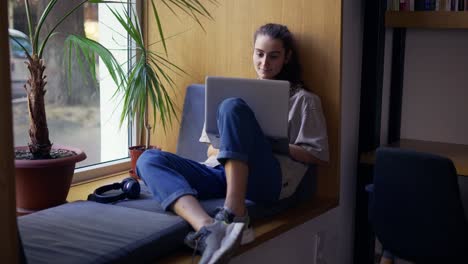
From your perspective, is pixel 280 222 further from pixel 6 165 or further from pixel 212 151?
pixel 6 165

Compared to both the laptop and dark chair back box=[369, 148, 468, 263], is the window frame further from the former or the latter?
dark chair back box=[369, 148, 468, 263]

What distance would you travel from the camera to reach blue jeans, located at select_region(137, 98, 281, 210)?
2.25 metres

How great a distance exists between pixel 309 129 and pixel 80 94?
113 centimetres

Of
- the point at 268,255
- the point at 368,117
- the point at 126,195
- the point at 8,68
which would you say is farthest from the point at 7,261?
the point at 368,117

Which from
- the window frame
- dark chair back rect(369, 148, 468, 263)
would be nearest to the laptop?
dark chair back rect(369, 148, 468, 263)

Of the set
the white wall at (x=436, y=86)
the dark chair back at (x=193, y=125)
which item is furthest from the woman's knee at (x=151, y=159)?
the white wall at (x=436, y=86)

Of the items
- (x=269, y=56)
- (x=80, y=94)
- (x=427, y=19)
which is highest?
(x=427, y=19)

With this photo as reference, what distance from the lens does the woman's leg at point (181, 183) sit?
2135 mm

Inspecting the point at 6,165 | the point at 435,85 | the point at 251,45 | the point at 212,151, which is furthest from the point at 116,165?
the point at 435,85

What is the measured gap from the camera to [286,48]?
2699 millimetres

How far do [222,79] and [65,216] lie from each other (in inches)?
30.7

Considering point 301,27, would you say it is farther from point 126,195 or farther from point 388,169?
point 126,195

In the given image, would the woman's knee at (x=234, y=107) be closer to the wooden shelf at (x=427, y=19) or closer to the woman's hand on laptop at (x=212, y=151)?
the woman's hand on laptop at (x=212, y=151)

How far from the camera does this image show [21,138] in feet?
8.89
